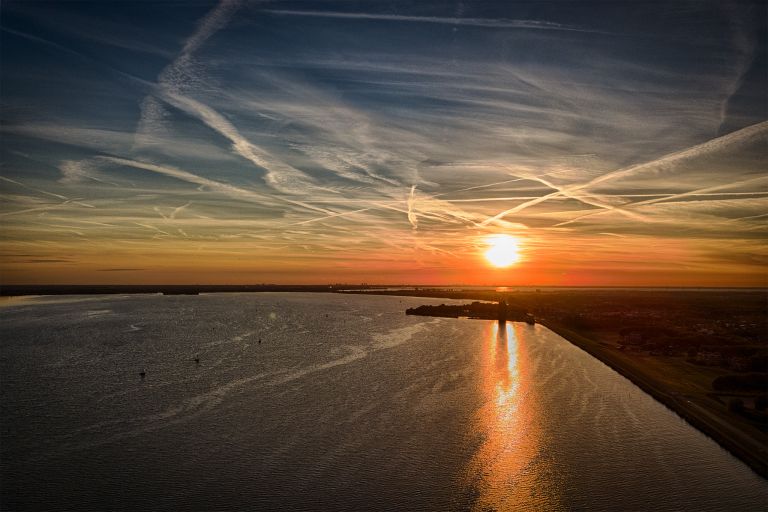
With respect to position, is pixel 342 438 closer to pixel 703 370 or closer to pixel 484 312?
pixel 703 370

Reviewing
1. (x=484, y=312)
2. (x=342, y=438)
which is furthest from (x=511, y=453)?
(x=484, y=312)

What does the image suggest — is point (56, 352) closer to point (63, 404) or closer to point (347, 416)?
point (63, 404)

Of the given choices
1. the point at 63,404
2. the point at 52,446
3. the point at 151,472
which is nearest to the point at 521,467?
the point at 151,472

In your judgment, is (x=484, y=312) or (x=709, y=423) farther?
(x=484, y=312)

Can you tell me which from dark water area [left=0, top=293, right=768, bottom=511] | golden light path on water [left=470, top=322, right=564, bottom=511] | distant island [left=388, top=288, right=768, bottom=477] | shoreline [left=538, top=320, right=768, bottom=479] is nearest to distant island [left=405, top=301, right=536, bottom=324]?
distant island [left=388, top=288, right=768, bottom=477]

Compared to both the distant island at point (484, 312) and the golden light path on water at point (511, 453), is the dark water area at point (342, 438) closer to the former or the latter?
the golden light path on water at point (511, 453)

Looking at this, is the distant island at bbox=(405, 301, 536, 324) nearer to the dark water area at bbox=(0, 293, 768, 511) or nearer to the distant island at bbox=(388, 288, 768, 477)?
the distant island at bbox=(388, 288, 768, 477)
